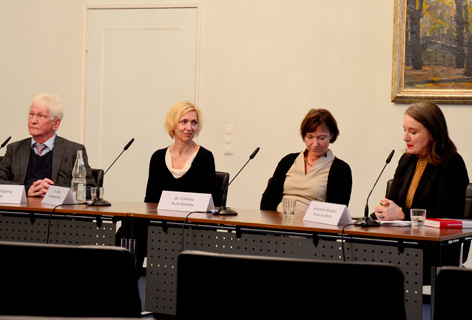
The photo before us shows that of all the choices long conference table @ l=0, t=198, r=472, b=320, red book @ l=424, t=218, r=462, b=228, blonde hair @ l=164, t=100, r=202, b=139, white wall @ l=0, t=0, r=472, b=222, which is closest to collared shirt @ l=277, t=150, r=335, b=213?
long conference table @ l=0, t=198, r=472, b=320

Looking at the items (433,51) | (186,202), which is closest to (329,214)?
(186,202)

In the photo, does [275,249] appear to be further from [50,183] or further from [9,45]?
[9,45]

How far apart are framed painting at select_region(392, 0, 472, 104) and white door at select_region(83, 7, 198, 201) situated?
1.56 meters

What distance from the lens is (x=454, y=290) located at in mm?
1150

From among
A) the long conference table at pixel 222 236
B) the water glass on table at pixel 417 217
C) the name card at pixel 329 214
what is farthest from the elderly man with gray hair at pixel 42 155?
the water glass on table at pixel 417 217

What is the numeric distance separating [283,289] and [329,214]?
1662 mm

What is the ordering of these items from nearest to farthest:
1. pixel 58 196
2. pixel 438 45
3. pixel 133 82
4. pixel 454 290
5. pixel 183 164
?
pixel 454 290, pixel 58 196, pixel 183 164, pixel 438 45, pixel 133 82

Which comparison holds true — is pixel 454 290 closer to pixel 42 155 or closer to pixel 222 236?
pixel 222 236

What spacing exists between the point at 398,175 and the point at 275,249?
0.84 meters

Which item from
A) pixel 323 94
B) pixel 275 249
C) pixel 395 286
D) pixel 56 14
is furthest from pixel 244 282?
pixel 56 14

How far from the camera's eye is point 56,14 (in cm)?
545

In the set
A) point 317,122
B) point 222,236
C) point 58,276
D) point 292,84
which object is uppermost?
point 292,84

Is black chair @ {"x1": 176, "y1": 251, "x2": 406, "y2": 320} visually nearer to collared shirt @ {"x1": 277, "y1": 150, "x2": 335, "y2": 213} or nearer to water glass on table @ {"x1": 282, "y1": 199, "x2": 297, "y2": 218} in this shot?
water glass on table @ {"x1": 282, "y1": 199, "x2": 297, "y2": 218}

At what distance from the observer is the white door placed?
17.0 ft
